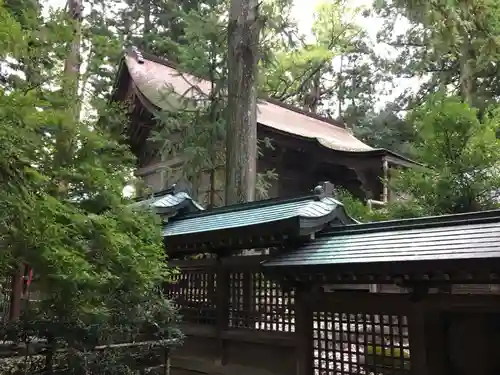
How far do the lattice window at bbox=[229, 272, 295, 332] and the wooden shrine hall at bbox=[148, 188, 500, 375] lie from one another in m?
0.02

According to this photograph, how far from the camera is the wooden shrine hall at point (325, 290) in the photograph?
181 inches

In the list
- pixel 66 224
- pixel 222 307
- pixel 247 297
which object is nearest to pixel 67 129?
pixel 66 224

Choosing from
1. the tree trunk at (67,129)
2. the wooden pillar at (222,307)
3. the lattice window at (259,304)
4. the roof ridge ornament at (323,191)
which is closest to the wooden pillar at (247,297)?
the lattice window at (259,304)

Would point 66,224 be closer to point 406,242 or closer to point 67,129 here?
point 67,129

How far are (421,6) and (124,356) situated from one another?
25.3 feet

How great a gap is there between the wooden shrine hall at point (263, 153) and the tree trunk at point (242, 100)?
1.90 meters

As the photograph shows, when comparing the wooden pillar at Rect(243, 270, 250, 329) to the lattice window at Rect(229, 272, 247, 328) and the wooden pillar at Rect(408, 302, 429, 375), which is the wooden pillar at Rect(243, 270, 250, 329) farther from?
the wooden pillar at Rect(408, 302, 429, 375)

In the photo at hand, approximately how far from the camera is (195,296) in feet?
25.1

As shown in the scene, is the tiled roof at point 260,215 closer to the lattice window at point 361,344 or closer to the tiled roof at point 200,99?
the lattice window at point 361,344

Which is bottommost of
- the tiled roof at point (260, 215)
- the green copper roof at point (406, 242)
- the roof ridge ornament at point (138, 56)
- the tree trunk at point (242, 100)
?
the green copper roof at point (406, 242)

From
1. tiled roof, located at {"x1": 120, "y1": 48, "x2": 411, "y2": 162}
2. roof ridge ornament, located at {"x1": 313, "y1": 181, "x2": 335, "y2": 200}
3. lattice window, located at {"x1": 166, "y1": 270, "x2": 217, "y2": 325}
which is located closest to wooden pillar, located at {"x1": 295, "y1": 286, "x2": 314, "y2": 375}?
roof ridge ornament, located at {"x1": 313, "y1": 181, "x2": 335, "y2": 200}

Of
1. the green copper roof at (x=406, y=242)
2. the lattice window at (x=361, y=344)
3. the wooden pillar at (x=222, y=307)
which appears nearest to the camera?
the green copper roof at (x=406, y=242)

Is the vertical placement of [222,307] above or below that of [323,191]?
below

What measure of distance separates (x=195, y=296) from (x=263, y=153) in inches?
256
